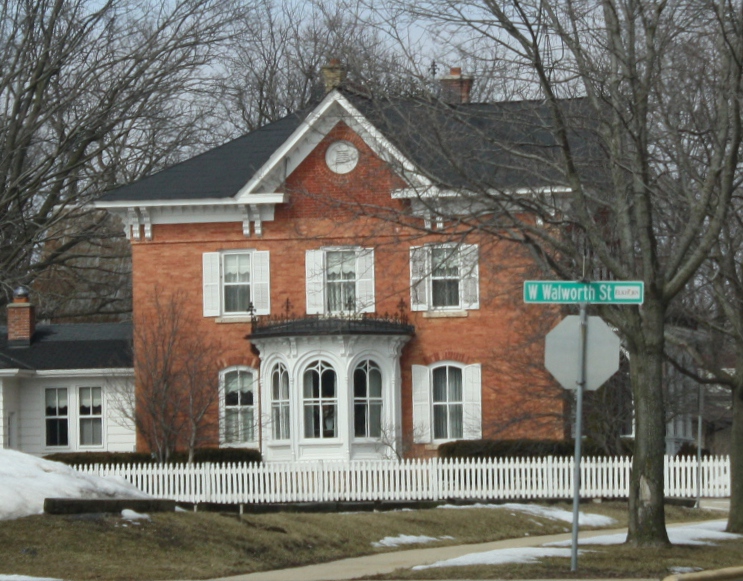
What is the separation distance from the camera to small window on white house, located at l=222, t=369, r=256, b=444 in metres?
34.5

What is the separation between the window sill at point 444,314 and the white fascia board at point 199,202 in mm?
4487

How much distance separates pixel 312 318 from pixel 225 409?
10.9 ft

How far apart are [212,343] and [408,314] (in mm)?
4912

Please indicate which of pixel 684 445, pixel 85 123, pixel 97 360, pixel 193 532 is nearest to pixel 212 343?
pixel 97 360

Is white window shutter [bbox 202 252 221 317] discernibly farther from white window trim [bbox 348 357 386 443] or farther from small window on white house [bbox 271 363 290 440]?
white window trim [bbox 348 357 386 443]

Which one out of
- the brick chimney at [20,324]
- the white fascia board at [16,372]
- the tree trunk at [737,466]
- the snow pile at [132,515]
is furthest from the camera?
the brick chimney at [20,324]

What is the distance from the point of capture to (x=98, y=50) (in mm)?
28359

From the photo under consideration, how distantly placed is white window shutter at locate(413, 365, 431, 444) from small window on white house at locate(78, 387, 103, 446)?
843cm

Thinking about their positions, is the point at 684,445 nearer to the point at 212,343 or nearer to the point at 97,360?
the point at 212,343

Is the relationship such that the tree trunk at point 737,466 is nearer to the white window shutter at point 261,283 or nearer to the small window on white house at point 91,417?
the white window shutter at point 261,283

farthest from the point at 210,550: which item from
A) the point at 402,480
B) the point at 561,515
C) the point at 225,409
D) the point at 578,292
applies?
the point at 225,409

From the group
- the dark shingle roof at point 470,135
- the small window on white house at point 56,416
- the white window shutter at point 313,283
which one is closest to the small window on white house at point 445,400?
the white window shutter at point 313,283

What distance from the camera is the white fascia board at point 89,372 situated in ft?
118

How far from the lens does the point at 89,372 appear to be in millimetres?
36250
